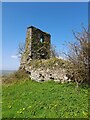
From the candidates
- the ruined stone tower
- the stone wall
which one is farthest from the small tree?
the ruined stone tower

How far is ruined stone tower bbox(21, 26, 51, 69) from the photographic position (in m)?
20.6

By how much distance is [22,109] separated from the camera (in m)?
8.77

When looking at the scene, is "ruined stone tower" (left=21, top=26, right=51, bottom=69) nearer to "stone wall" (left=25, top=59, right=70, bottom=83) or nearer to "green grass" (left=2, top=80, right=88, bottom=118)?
"stone wall" (left=25, top=59, right=70, bottom=83)

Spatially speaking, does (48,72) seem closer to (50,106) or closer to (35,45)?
(35,45)

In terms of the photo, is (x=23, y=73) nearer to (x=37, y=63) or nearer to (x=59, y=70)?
(x=37, y=63)

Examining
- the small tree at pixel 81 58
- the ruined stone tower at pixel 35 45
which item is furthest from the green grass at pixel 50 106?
the ruined stone tower at pixel 35 45

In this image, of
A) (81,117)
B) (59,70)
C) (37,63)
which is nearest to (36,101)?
(81,117)

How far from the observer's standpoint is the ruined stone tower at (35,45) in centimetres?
2064

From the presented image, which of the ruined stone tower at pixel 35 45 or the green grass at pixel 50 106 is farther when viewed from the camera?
the ruined stone tower at pixel 35 45

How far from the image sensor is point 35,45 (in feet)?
69.4

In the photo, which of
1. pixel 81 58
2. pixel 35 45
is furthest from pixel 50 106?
pixel 35 45

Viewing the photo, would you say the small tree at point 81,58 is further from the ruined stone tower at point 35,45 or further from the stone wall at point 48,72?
the ruined stone tower at point 35,45

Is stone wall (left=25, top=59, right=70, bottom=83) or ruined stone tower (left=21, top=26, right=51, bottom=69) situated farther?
ruined stone tower (left=21, top=26, right=51, bottom=69)

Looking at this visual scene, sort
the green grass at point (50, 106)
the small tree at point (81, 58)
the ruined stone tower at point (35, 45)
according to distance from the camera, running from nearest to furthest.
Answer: the green grass at point (50, 106), the small tree at point (81, 58), the ruined stone tower at point (35, 45)
